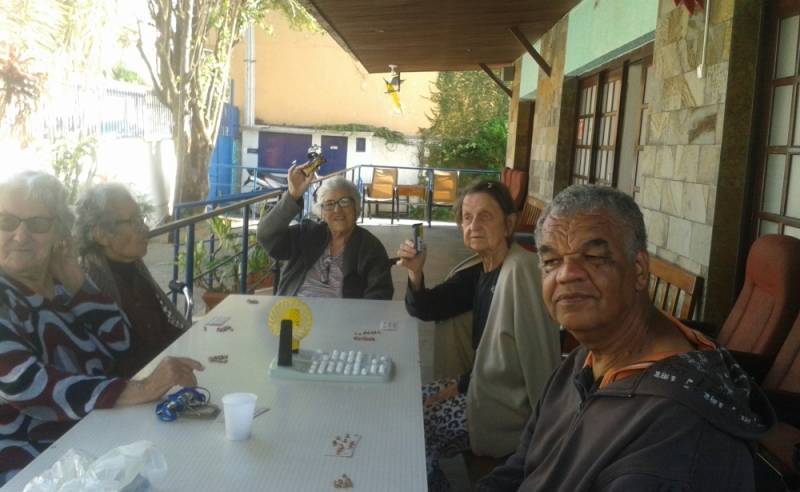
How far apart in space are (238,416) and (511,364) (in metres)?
0.94

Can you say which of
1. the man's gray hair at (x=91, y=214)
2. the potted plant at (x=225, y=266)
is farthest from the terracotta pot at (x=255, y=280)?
the man's gray hair at (x=91, y=214)

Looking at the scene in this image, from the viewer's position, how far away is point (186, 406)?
1688 millimetres

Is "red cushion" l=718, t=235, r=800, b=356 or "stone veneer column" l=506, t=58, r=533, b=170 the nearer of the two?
"red cushion" l=718, t=235, r=800, b=356

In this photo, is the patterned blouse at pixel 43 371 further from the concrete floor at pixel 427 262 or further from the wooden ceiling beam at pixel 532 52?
the wooden ceiling beam at pixel 532 52

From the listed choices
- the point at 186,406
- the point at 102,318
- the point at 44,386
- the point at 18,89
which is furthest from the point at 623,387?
the point at 18,89

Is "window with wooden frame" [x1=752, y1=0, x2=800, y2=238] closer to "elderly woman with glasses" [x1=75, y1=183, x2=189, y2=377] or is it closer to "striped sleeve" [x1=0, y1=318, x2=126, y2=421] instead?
"elderly woman with glasses" [x1=75, y1=183, x2=189, y2=377]

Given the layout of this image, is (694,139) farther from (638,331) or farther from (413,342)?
(638,331)

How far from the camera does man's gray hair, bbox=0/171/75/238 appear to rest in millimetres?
1949

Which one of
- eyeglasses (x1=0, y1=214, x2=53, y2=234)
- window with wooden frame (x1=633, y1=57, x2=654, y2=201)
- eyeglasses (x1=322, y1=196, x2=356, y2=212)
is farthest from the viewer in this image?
window with wooden frame (x1=633, y1=57, x2=654, y2=201)

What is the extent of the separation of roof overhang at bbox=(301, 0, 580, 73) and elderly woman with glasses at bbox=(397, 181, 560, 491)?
11.3ft

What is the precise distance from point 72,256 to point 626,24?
3560mm

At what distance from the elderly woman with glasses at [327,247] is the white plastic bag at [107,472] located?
202cm

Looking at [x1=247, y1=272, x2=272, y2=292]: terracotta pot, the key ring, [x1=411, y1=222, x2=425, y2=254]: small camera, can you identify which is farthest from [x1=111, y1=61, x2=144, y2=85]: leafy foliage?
the key ring

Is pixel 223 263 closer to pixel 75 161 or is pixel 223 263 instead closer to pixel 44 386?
pixel 44 386
